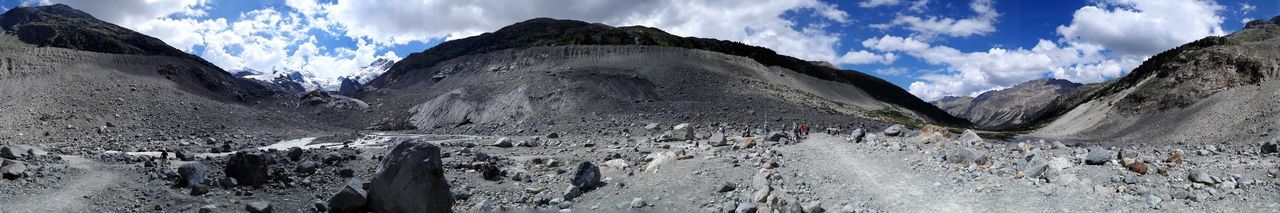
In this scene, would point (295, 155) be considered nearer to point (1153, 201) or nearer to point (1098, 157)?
point (1098, 157)

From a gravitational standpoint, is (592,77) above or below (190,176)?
above

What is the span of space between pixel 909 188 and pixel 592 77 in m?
48.9

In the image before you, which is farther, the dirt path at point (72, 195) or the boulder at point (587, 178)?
the boulder at point (587, 178)

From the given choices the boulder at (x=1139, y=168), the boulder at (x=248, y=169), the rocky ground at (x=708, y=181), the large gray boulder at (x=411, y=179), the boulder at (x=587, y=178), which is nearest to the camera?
the rocky ground at (x=708, y=181)

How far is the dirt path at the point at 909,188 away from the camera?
15055 millimetres

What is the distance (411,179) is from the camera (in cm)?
1552

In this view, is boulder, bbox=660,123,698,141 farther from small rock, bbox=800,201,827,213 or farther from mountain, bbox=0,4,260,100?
mountain, bbox=0,4,260,100

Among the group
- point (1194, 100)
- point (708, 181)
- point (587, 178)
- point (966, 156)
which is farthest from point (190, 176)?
point (1194, 100)

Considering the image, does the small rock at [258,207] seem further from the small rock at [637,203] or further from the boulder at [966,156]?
the boulder at [966,156]

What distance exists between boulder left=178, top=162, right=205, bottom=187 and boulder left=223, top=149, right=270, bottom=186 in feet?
2.37

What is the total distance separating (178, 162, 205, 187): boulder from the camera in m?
19.6

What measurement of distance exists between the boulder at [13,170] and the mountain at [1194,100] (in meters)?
59.3

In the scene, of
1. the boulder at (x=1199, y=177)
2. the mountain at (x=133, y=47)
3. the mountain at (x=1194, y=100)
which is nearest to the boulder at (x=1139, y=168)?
the boulder at (x=1199, y=177)

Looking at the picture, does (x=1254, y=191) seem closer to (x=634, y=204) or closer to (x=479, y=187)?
(x=634, y=204)
